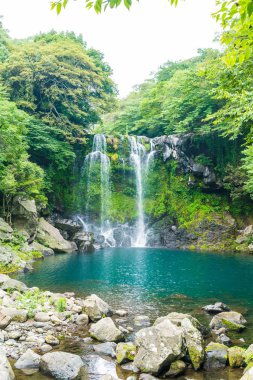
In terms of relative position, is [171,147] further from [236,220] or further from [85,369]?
[85,369]

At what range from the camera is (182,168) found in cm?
3572

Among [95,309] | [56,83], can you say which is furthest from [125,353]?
[56,83]

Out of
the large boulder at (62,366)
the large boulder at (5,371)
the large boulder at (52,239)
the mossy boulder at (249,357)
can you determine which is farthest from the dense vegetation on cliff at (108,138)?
the large boulder at (5,371)

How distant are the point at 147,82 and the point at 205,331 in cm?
5159

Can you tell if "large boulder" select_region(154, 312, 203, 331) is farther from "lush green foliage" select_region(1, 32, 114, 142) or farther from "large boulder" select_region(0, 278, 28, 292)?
"lush green foliage" select_region(1, 32, 114, 142)

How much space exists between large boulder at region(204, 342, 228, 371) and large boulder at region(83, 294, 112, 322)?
3577mm

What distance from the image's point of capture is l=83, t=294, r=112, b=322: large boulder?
9.68 meters

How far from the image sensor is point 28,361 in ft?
21.7

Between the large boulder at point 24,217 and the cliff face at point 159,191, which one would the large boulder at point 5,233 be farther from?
the cliff face at point 159,191

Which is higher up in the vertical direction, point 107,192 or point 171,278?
point 107,192

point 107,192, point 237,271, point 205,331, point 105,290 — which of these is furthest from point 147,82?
point 205,331

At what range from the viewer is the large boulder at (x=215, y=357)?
6.88m

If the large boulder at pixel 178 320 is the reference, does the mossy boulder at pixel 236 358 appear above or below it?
below

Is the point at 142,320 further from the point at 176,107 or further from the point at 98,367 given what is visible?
the point at 176,107
